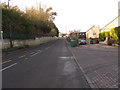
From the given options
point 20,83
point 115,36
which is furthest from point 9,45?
point 20,83

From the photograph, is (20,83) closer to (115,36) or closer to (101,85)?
(101,85)

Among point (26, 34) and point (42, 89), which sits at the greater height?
point (26, 34)

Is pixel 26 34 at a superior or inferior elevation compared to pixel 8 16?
inferior

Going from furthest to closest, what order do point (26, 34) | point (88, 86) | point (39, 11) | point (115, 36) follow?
point (39, 11)
point (26, 34)
point (115, 36)
point (88, 86)

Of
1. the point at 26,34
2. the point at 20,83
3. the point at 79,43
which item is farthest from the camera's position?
the point at 79,43

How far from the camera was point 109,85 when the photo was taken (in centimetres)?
630

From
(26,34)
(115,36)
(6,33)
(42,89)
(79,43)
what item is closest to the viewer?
(42,89)

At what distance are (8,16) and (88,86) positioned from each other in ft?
77.7

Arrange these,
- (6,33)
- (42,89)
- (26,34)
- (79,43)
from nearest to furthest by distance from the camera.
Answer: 1. (42,89)
2. (6,33)
3. (26,34)
4. (79,43)

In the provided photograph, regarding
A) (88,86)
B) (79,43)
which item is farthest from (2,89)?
(79,43)

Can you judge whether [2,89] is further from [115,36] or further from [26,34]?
[26,34]

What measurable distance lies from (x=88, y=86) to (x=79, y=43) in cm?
4032

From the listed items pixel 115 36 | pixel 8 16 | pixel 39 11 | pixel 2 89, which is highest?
pixel 39 11

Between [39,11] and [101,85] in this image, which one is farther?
[39,11]
